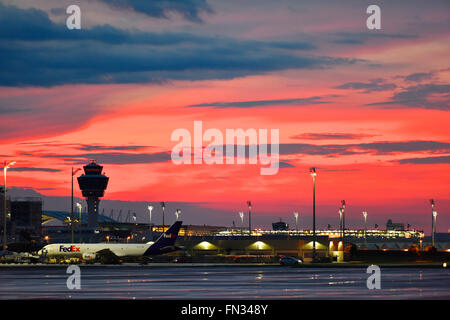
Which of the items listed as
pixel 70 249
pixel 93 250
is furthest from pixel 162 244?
pixel 70 249

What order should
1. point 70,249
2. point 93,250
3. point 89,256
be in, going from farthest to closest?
point 70,249
point 93,250
point 89,256

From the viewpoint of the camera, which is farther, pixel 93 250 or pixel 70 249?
pixel 70 249

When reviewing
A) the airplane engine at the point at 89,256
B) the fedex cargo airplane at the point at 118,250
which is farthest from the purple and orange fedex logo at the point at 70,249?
the airplane engine at the point at 89,256

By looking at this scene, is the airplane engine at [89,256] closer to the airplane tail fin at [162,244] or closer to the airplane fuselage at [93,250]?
the airplane fuselage at [93,250]

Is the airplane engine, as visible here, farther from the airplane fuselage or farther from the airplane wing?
the airplane fuselage

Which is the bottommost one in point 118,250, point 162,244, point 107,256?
point 107,256

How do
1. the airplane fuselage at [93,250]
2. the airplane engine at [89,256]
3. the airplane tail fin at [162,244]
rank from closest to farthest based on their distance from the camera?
1. the airplane engine at [89,256]
2. the airplane tail fin at [162,244]
3. the airplane fuselage at [93,250]

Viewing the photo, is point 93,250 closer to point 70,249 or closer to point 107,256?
point 70,249

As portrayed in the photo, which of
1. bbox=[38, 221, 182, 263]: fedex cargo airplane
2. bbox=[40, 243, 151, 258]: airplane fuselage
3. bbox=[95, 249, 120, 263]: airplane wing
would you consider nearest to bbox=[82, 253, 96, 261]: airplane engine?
bbox=[38, 221, 182, 263]: fedex cargo airplane

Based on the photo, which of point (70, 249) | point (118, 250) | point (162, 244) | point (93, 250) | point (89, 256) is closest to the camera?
point (89, 256)
